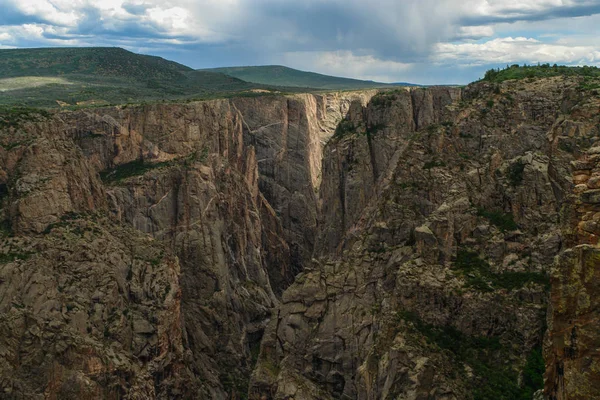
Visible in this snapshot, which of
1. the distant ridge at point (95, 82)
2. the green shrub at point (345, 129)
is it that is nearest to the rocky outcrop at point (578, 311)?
the green shrub at point (345, 129)

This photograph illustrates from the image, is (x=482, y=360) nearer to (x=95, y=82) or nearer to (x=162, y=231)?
(x=162, y=231)

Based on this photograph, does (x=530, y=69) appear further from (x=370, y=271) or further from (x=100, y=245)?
(x=100, y=245)

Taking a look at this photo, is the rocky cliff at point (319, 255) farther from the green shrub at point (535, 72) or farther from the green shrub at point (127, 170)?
the green shrub at point (535, 72)

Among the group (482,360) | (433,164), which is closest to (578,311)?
(482,360)

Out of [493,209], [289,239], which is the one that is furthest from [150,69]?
[493,209]

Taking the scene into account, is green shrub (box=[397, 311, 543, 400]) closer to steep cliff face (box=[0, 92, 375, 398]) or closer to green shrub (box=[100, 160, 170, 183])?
steep cliff face (box=[0, 92, 375, 398])

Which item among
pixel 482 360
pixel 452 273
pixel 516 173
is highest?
pixel 516 173
